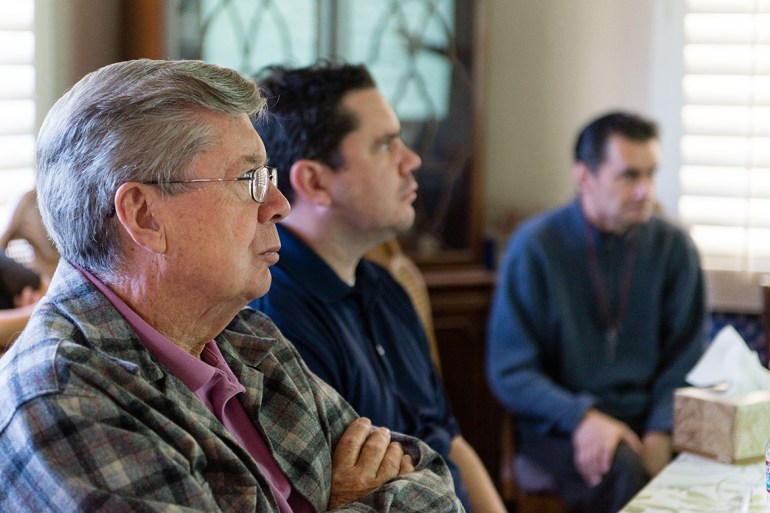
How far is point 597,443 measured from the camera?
2.50m

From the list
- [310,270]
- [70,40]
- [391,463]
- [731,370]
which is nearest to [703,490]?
[731,370]

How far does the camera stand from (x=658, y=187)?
3.58 m

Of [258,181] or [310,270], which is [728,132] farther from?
[258,181]

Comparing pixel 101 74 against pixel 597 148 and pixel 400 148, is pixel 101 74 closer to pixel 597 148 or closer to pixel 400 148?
pixel 400 148

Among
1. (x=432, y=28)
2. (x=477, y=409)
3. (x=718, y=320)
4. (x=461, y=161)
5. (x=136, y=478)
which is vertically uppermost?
(x=432, y=28)

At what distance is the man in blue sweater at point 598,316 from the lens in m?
2.62

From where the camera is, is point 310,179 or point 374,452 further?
point 310,179

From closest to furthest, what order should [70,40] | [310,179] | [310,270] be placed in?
[310,270]
[310,179]
[70,40]

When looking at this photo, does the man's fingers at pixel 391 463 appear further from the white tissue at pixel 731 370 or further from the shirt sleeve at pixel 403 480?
the white tissue at pixel 731 370

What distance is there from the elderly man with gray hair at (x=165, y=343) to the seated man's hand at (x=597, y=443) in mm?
1168

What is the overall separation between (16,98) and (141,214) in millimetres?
1482

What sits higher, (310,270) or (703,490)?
(310,270)

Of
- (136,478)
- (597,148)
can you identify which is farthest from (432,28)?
(136,478)

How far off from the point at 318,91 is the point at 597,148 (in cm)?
122
